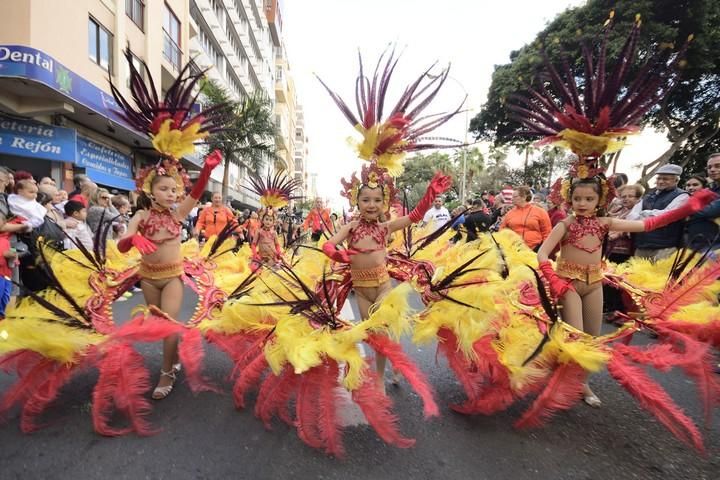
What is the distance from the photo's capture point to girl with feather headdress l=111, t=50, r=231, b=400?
3.01 meters

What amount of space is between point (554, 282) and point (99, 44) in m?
Answer: 15.9

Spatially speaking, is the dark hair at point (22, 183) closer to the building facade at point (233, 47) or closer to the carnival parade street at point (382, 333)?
the carnival parade street at point (382, 333)

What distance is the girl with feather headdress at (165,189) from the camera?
3006mm

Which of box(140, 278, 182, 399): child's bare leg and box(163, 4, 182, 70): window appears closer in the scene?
box(140, 278, 182, 399): child's bare leg

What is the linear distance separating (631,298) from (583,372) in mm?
1199

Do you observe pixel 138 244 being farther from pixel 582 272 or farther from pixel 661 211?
pixel 661 211

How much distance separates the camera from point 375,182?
120 inches

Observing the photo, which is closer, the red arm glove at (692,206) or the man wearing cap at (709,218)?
the red arm glove at (692,206)

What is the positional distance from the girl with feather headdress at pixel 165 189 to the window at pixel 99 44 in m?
12.0

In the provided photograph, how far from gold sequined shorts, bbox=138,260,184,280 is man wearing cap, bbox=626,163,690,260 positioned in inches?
195

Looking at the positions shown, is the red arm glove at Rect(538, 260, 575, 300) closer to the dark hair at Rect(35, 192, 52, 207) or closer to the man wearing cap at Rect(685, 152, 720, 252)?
the man wearing cap at Rect(685, 152, 720, 252)

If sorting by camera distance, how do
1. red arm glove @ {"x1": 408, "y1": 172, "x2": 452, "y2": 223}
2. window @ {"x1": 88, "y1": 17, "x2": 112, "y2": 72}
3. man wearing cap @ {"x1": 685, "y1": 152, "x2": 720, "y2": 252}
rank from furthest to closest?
window @ {"x1": 88, "y1": 17, "x2": 112, "y2": 72} → man wearing cap @ {"x1": 685, "y1": 152, "x2": 720, "y2": 252} → red arm glove @ {"x1": 408, "y1": 172, "x2": 452, "y2": 223}

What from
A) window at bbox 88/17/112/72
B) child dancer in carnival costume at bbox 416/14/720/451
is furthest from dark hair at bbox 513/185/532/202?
window at bbox 88/17/112/72

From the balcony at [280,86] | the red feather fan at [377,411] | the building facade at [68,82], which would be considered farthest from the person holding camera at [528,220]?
the balcony at [280,86]
